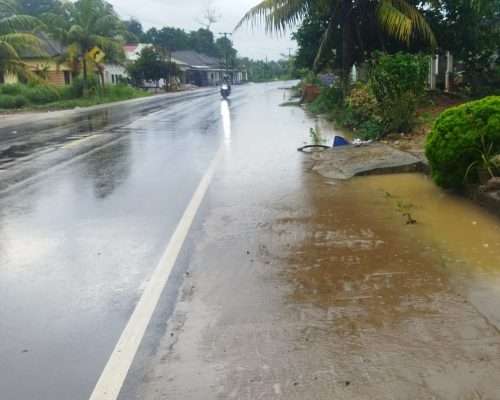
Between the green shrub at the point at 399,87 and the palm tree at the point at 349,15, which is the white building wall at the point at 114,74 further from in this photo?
the green shrub at the point at 399,87

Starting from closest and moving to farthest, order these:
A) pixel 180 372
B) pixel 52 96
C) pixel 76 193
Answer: pixel 180 372
pixel 76 193
pixel 52 96

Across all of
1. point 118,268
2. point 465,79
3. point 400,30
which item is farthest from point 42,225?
point 465,79

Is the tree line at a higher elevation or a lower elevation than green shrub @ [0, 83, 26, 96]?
higher

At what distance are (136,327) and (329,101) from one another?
71.2 ft

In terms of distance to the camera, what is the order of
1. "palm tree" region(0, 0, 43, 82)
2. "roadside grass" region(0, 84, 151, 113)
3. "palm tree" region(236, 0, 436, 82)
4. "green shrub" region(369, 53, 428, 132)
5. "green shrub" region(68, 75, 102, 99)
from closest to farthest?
"green shrub" region(369, 53, 428, 132) → "palm tree" region(236, 0, 436, 82) → "palm tree" region(0, 0, 43, 82) → "roadside grass" region(0, 84, 151, 113) → "green shrub" region(68, 75, 102, 99)

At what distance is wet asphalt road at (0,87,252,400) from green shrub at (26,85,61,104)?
25535 millimetres

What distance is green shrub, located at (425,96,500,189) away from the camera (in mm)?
7879

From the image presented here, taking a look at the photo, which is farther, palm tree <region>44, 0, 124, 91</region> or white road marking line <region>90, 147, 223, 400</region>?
palm tree <region>44, 0, 124, 91</region>

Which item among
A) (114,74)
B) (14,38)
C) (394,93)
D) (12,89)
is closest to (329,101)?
(394,93)

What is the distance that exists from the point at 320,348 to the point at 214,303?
43.7 inches

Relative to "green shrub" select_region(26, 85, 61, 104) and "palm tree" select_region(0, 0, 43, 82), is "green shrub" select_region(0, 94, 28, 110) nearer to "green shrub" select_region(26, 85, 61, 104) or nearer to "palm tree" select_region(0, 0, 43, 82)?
"green shrub" select_region(26, 85, 61, 104)

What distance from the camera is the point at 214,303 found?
479 centimetres

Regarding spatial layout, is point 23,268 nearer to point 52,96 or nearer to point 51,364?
point 51,364

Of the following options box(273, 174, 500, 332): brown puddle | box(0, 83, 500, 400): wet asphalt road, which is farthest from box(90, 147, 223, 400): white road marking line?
box(273, 174, 500, 332): brown puddle
